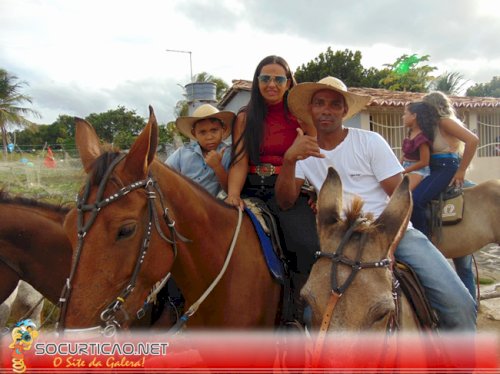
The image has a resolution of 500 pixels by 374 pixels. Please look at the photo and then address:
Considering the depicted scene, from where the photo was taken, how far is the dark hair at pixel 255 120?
2.82 metres

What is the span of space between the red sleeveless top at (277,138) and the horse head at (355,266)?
959mm

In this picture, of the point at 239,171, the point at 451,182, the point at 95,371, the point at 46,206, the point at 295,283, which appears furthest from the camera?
the point at 451,182

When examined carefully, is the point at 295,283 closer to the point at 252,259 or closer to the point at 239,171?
the point at 252,259

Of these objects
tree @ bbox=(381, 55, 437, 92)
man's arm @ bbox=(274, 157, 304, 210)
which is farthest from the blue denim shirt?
tree @ bbox=(381, 55, 437, 92)

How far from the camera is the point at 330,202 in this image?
201cm

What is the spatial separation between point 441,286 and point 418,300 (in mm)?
163

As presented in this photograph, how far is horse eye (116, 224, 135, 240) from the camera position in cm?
176

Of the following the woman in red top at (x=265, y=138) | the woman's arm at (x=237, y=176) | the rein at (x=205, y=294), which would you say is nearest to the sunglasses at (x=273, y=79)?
the woman in red top at (x=265, y=138)

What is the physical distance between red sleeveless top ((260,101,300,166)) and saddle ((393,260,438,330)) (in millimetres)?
1217

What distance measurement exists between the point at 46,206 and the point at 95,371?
70.7 inches

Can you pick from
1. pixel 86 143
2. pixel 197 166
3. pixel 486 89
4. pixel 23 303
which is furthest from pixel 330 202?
pixel 486 89

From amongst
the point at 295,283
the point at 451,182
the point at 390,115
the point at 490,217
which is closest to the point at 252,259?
the point at 295,283

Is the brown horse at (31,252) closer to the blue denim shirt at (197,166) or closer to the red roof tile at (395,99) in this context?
the blue denim shirt at (197,166)

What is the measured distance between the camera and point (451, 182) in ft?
16.1
